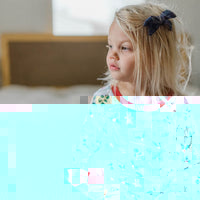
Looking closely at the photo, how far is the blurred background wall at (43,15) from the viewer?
0.32 m

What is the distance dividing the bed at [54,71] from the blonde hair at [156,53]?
0.11 meters

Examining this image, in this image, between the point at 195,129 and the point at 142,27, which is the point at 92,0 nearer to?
the point at 142,27

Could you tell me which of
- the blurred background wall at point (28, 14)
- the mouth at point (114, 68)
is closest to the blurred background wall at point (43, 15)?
the blurred background wall at point (28, 14)

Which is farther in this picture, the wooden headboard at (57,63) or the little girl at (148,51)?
the wooden headboard at (57,63)

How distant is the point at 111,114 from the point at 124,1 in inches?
5.8

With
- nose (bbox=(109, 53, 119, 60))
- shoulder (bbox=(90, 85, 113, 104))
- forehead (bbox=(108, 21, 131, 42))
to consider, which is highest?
forehead (bbox=(108, 21, 131, 42))

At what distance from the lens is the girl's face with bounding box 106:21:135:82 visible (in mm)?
301

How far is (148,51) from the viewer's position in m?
0.31

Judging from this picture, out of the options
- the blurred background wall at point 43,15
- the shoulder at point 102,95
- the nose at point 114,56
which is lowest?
the shoulder at point 102,95

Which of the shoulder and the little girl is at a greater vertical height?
the little girl

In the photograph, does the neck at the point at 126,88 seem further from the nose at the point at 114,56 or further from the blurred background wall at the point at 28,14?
the blurred background wall at the point at 28,14

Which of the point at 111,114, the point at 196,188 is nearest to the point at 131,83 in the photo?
the point at 111,114

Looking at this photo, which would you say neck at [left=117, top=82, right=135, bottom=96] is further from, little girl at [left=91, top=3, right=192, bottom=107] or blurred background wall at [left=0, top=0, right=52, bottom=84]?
blurred background wall at [left=0, top=0, right=52, bottom=84]

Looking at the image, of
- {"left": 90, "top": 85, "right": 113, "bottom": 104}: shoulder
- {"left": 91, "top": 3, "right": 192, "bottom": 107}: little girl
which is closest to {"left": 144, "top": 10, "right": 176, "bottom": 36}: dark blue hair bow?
{"left": 91, "top": 3, "right": 192, "bottom": 107}: little girl
